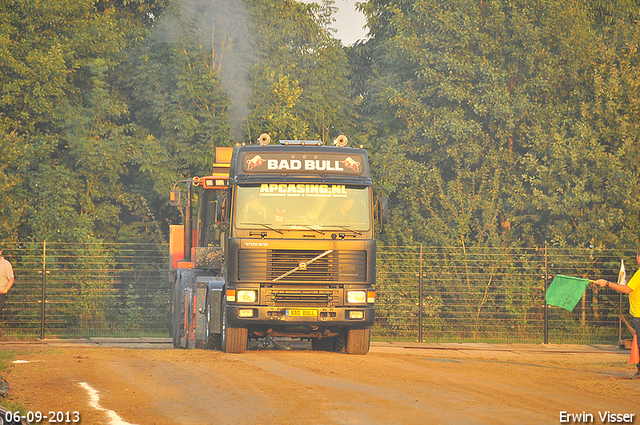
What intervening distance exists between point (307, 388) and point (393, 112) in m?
24.8

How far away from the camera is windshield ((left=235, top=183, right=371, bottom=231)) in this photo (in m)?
15.8

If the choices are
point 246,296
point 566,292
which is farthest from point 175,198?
point 566,292

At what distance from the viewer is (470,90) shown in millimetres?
33125

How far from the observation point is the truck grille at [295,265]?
15750mm

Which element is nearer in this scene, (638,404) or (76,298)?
(638,404)

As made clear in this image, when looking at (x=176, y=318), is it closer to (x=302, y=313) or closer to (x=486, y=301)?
(x=302, y=313)

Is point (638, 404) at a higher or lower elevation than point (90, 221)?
lower

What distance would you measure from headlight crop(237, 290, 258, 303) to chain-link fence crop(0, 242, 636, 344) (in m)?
8.54

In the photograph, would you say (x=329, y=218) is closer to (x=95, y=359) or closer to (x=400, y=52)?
(x=95, y=359)

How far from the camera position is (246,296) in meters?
15.9

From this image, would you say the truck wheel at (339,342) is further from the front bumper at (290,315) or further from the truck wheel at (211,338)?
the truck wheel at (211,338)

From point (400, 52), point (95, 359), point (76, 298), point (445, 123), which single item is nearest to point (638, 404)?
point (95, 359)

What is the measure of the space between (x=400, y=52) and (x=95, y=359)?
21.9 meters

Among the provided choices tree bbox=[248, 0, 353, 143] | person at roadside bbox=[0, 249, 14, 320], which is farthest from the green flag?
tree bbox=[248, 0, 353, 143]
